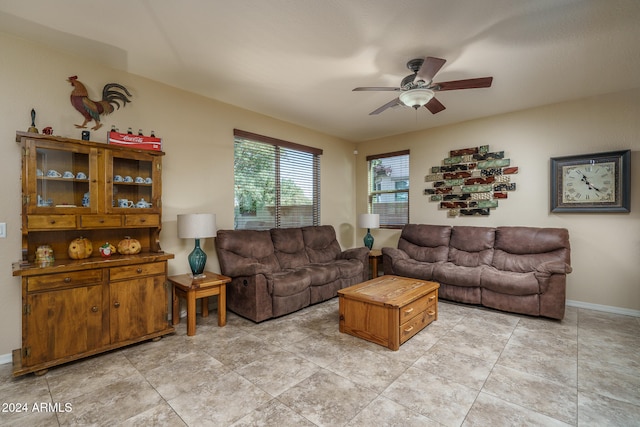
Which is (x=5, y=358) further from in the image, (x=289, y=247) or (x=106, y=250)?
(x=289, y=247)

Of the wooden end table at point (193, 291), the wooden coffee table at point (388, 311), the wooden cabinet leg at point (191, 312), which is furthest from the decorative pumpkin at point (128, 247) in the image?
the wooden coffee table at point (388, 311)

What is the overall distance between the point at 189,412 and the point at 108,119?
2.83m

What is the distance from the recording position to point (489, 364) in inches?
92.7

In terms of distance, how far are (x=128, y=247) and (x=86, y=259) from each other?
35 centimetres

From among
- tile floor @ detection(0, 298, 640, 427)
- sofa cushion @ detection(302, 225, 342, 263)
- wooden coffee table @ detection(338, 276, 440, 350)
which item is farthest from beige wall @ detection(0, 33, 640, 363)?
wooden coffee table @ detection(338, 276, 440, 350)

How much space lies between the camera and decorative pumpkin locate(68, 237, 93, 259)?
8.39 ft

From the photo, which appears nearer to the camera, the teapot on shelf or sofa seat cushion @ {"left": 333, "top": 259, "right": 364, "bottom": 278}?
the teapot on shelf

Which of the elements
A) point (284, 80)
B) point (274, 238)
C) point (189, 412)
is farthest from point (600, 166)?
point (189, 412)

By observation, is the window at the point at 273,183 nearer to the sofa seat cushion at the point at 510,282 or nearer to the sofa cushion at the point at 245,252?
the sofa cushion at the point at 245,252

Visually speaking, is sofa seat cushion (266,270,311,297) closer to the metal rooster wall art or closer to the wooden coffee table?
the wooden coffee table

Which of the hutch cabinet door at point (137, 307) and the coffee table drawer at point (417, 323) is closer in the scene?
the hutch cabinet door at point (137, 307)

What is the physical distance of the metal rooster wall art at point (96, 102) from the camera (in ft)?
9.01

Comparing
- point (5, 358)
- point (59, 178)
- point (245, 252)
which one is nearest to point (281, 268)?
point (245, 252)

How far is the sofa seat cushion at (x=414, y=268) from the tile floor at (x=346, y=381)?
1076 mm
